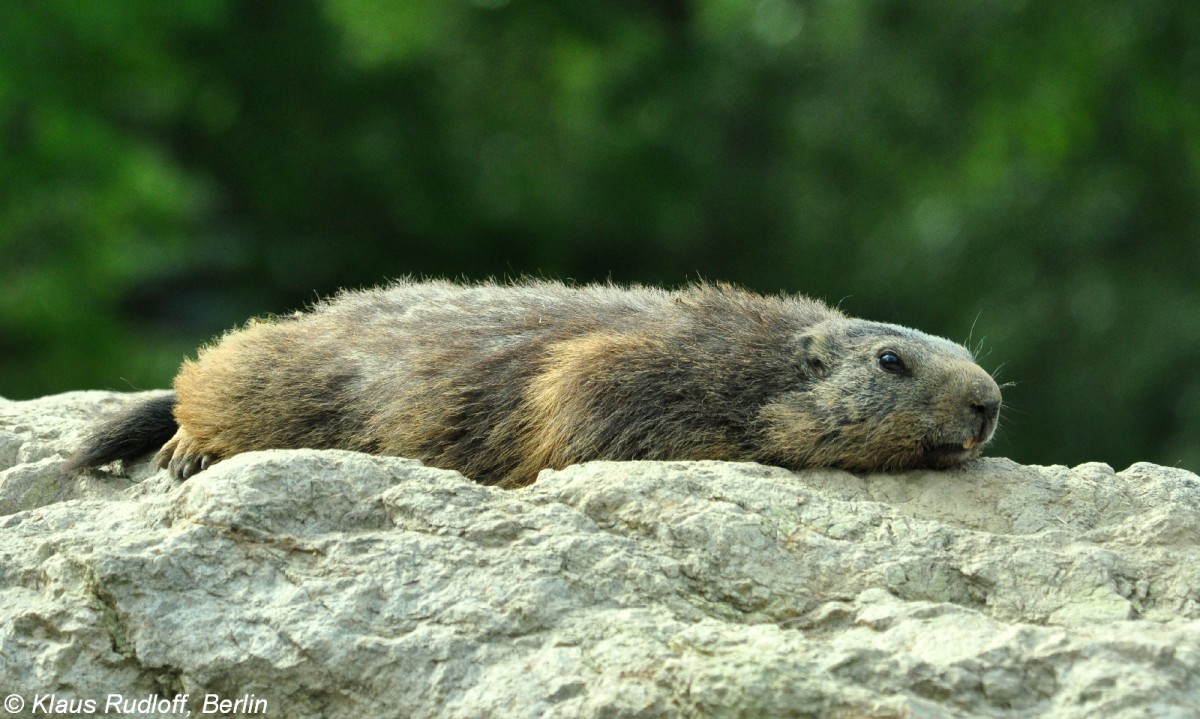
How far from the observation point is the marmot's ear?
7848 mm

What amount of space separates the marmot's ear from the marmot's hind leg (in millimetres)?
2958

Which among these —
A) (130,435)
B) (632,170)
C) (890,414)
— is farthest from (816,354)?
(632,170)

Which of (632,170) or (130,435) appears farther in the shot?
(632,170)

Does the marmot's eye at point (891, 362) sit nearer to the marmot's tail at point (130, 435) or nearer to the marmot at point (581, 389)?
the marmot at point (581, 389)

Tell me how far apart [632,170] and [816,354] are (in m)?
17.0

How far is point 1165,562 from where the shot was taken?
6410 mm

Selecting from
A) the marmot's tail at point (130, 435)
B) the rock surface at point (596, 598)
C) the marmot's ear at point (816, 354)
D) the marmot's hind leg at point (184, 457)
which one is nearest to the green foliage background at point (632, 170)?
the marmot's tail at point (130, 435)

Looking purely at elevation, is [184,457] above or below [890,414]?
below

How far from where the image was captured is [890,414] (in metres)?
7.54

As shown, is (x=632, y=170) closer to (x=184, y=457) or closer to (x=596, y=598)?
(x=184, y=457)

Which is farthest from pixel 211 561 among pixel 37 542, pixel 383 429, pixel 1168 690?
pixel 1168 690

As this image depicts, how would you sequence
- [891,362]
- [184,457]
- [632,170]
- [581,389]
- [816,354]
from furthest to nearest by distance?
[632,170] → [184,457] → [816,354] → [891,362] → [581,389]

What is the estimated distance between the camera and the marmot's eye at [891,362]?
25.4ft

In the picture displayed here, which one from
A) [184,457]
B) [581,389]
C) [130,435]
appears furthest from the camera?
[130,435]
